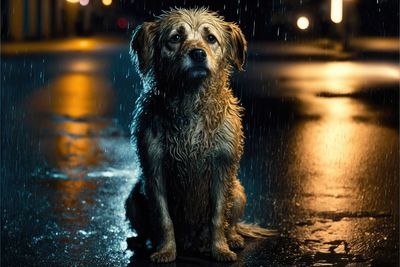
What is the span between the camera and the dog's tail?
7.82m

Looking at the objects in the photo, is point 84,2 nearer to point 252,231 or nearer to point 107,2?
point 107,2

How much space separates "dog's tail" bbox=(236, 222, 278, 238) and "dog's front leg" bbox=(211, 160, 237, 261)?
589 mm

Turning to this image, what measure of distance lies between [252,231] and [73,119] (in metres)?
7.33

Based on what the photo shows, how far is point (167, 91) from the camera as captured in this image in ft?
22.9

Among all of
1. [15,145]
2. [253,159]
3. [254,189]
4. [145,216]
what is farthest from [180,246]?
[15,145]

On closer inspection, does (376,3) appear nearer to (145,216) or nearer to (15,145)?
(15,145)

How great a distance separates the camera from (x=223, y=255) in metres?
7.11

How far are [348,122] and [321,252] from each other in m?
7.27

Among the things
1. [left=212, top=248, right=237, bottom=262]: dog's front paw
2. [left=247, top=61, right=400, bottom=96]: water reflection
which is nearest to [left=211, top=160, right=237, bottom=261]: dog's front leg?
[left=212, top=248, right=237, bottom=262]: dog's front paw

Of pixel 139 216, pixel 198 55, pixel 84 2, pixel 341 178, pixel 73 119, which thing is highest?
pixel 198 55

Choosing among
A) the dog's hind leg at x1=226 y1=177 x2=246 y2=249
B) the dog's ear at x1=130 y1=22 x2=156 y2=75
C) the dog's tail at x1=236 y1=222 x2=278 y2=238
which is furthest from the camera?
the dog's tail at x1=236 y1=222 x2=278 y2=238

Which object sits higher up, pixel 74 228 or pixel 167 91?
pixel 167 91

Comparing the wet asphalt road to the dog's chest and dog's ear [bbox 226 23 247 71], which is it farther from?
dog's ear [bbox 226 23 247 71]

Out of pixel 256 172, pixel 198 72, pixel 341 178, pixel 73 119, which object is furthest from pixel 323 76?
pixel 198 72
